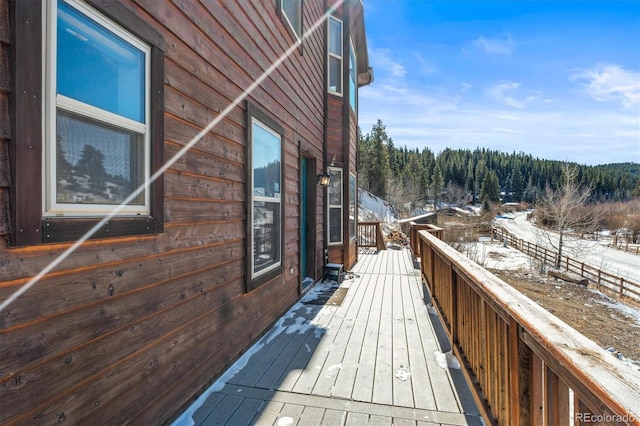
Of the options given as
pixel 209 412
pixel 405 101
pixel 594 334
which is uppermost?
pixel 405 101

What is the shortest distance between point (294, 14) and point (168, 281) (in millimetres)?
3882

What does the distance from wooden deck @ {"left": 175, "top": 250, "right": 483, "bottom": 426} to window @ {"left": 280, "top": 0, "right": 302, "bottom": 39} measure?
356 cm

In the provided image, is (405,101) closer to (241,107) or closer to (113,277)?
(241,107)

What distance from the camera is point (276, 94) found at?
356 centimetres

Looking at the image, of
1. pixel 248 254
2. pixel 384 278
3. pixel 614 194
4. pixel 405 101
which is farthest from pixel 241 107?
pixel 614 194

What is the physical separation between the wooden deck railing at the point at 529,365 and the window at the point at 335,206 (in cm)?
346

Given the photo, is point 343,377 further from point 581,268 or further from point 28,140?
point 581,268

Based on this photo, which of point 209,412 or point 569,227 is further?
point 569,227

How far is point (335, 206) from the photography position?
606 centimetres

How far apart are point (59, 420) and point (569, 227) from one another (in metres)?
26.1

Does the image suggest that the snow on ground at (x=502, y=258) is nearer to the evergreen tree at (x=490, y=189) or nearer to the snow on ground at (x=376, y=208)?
the snow on ground at (x=376, y=208)

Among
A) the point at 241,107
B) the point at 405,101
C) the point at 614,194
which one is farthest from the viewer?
the point at 614,194

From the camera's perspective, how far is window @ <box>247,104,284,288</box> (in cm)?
298

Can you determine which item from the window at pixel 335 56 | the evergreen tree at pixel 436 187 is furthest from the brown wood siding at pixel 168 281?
the evergreen tree at pixel 436 187
